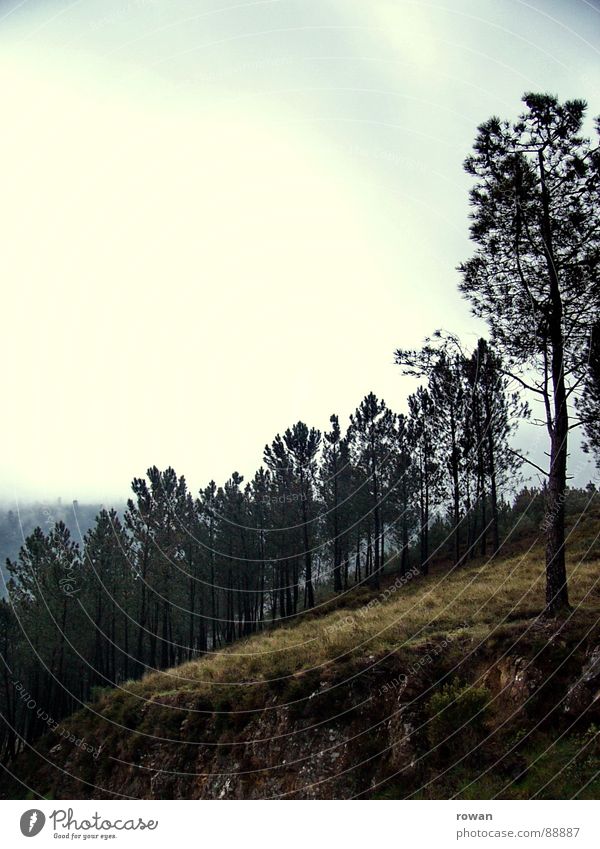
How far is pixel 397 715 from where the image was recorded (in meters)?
11.6

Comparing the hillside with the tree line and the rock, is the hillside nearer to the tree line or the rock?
the rock

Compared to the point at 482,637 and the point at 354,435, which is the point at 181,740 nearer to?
the point at 482,637

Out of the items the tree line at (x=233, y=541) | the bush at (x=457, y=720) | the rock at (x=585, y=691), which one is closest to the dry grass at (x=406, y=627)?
the bush at (x=457, y=720)

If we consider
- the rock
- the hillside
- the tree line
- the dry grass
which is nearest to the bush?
the hillside

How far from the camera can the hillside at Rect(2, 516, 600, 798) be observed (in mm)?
9539

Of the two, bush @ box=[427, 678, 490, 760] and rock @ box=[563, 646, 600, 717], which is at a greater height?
rock @ box=[563, 646, 600, 717]

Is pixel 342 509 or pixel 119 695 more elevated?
pixel 342 509

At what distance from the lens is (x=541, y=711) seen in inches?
389

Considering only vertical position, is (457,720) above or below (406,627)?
below

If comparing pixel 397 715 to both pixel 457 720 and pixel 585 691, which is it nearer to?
pixel 457 720

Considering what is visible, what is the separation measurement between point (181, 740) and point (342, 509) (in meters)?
31.4

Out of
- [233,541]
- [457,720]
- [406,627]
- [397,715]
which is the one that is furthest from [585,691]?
[233,541]
